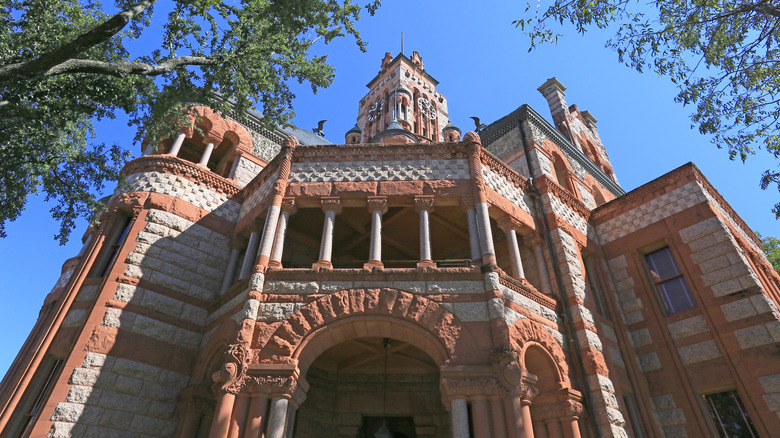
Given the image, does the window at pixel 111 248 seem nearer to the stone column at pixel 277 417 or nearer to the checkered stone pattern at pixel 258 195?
the checkered stone pattern at pixel 258 195

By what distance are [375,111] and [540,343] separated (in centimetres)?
2611

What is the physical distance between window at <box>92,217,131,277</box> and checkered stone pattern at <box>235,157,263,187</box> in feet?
12.6

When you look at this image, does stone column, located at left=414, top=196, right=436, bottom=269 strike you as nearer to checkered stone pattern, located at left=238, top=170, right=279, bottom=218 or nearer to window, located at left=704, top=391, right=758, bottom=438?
checkered stone pattern, located at left=238, top=170, right=279, bottom=218

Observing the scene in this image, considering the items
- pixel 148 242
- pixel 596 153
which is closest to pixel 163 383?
pixel 148 242

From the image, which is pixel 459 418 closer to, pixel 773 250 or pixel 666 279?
pixel 666 279

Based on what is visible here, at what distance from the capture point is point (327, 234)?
10789 millimetres

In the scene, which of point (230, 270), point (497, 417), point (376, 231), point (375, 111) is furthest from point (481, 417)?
point (375, 111)

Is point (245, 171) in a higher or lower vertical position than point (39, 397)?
higher

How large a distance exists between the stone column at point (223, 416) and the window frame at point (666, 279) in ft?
38.3

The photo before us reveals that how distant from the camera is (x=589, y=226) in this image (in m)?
14.8

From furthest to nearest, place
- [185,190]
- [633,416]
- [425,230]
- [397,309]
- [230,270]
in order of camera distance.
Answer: [185,190], [230,270], [425,230], [633,416], [397,309]

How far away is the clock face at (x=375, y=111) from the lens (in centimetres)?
3255

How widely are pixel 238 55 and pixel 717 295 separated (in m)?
13.9

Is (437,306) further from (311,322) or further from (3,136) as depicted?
(3,136)
